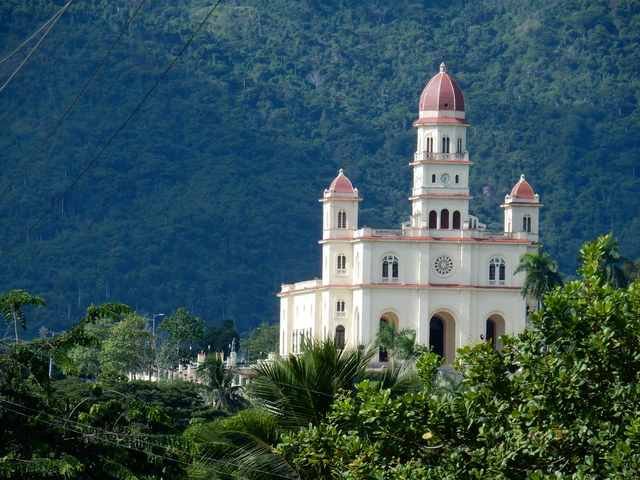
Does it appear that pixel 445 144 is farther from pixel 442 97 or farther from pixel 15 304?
pixel 15 304

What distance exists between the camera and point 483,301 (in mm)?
122562

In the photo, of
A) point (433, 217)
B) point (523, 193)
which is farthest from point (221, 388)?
point (523, 193)

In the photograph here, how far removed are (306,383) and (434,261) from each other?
92.6 metres

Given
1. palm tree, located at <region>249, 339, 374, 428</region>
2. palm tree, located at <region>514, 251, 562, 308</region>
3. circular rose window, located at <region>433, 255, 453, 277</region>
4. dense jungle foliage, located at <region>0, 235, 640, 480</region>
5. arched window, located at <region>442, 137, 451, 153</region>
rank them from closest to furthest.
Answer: dense jungle foliage, located at <region>0, 235, 640, 480</region> < palm tree, located at <region>249, 339, 374, 428</region> < palm tree, located at <region>514, 251, 562, 308</region> < circular rose window, located at <region>433, 255, 453, 277</region> < arched window, located at <region>442, 137, 451, 153</region>

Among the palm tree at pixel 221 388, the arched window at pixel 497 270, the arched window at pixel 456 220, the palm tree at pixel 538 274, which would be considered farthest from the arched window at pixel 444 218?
the palm tree at pixel 221 388

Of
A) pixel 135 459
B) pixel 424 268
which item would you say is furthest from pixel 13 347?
pixel 424 268

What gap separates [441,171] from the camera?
124062mm

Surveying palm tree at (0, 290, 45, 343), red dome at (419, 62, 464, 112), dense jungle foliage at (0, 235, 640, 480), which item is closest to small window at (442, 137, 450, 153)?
red dome at (419, 62, 464, 112)

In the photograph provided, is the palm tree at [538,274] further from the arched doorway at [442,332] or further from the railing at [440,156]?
the railing at [440,156]

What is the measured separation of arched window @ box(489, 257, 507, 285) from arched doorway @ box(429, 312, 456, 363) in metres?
3.16

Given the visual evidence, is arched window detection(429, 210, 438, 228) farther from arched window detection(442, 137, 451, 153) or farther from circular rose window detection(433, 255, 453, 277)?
arched window detection(442, 137, 451, 153)

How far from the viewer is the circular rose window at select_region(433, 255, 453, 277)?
123m

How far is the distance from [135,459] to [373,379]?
5536mm

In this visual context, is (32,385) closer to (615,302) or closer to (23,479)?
(23,479)
